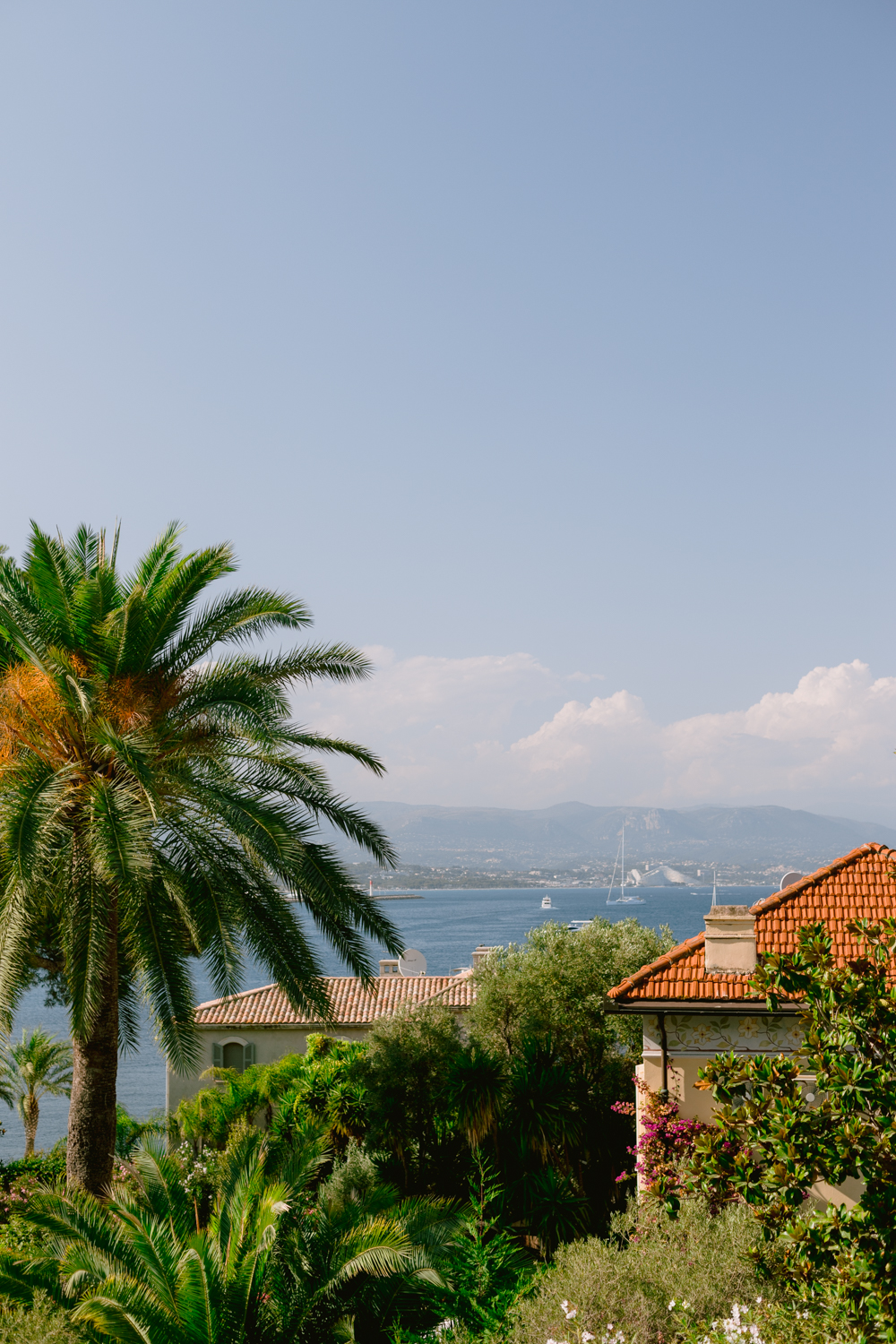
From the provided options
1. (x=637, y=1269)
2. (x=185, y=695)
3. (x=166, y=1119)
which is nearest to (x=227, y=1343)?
(x=637, y=1269)

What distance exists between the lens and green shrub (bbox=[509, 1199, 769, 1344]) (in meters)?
6.97

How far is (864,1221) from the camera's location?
581 cm

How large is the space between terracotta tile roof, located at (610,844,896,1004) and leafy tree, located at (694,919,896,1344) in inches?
212

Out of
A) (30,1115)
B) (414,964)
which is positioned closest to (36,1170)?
(30,1115)

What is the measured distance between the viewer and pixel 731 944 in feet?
42.0

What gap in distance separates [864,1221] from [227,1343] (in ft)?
17.2

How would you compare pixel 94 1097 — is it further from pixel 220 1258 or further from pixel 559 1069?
pixel 559 1069

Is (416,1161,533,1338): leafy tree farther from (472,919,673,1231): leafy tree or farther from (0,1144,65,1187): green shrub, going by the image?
(0,1144,65,1187): green shrub

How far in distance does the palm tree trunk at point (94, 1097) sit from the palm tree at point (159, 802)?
2 centimetres

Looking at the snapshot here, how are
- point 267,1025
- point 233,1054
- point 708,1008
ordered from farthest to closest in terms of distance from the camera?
point 233,1054 < point 267,1025 < point 708,1008

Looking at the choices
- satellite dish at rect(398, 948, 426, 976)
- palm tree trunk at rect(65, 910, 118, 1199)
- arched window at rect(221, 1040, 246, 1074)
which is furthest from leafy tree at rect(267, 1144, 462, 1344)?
satellite dish at rect(398, 948, 426, 976)

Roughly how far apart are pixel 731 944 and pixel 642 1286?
6.01m

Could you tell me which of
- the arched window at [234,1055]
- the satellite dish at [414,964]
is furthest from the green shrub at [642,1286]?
the satellite dish at [414,964]

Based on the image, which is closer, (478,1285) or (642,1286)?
(642,1286)
